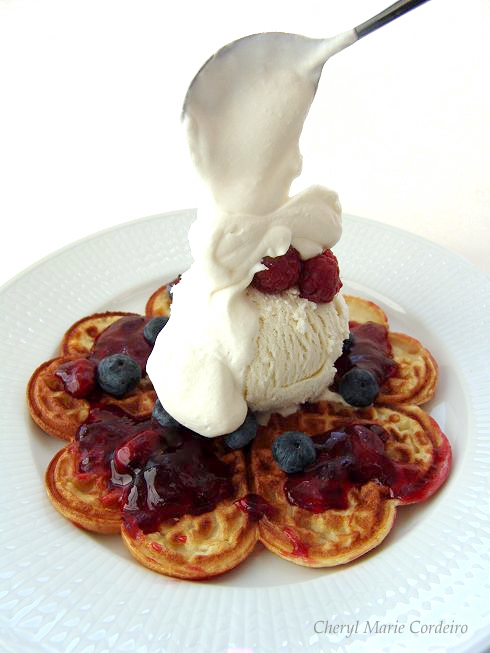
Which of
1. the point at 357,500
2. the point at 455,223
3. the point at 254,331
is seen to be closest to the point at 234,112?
the point at 254,331

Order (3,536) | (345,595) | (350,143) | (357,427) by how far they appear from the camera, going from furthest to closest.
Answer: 1. (350,143)
2. (357,427)
3. (3,536)
4. (345,595)

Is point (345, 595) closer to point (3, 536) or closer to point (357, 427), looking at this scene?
point (357, 427)

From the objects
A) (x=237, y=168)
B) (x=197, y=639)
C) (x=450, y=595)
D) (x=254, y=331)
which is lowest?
(x=450, y=595)

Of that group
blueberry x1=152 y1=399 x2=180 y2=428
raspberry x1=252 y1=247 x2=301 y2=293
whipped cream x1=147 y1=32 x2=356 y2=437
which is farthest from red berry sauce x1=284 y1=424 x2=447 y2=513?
raspberry x1=252 y1=247 x2=301 y2=293

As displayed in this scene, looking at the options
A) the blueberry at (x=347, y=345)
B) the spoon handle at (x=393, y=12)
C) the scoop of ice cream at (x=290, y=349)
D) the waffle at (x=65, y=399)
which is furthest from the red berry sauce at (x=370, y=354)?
the spoon handle at (x=393, y=12)

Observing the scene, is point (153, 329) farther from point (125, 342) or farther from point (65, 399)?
point (65, 399)

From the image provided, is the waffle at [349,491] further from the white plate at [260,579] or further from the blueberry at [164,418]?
the blueberry at [164,418]
